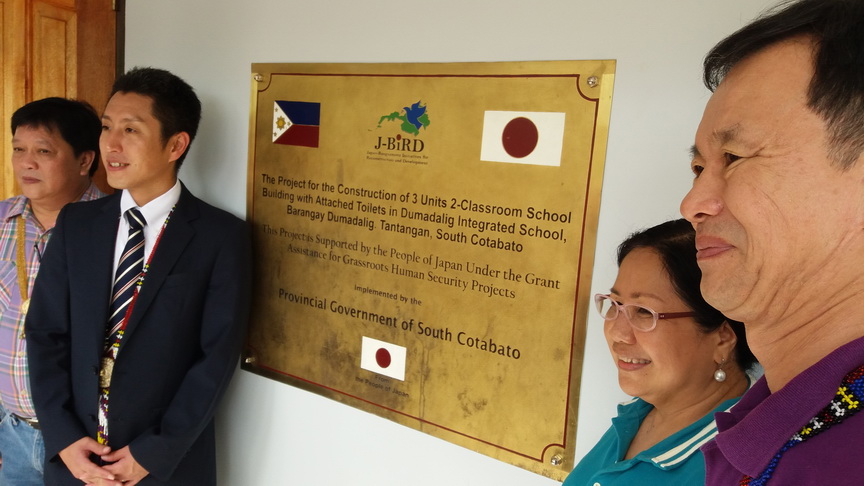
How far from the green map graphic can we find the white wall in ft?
0.39

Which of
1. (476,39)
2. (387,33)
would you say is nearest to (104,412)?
(387,33)

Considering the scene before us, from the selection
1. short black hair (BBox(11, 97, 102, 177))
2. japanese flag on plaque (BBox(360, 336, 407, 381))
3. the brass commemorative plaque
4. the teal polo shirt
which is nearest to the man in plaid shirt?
short black hair (BBox(11, 97, 102, 177))

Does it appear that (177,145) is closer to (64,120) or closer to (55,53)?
(64,120)

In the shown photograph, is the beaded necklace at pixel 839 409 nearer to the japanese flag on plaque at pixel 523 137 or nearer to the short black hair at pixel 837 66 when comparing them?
the short black hair at pixel 837 66

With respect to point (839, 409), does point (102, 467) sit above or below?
below

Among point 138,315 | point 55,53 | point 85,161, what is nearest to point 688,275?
point 138,315

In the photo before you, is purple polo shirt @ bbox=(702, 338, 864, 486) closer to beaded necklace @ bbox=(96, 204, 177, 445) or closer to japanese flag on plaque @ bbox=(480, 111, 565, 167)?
japanese flag on plaque @ bbox=(480, 111, 565, 167)

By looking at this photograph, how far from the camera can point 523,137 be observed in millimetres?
1427

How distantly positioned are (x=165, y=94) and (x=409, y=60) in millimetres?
763

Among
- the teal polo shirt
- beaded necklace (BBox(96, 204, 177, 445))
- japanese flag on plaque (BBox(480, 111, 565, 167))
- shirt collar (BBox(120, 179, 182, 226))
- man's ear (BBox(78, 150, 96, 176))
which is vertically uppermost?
japanese flag on plaque (BBox(480, 111, 565, 167))

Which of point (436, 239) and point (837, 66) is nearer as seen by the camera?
point (837, 66)

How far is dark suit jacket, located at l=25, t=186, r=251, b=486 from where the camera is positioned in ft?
5.76

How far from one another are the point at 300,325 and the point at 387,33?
2.69 ft

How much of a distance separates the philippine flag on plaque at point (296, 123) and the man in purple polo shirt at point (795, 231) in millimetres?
1241
